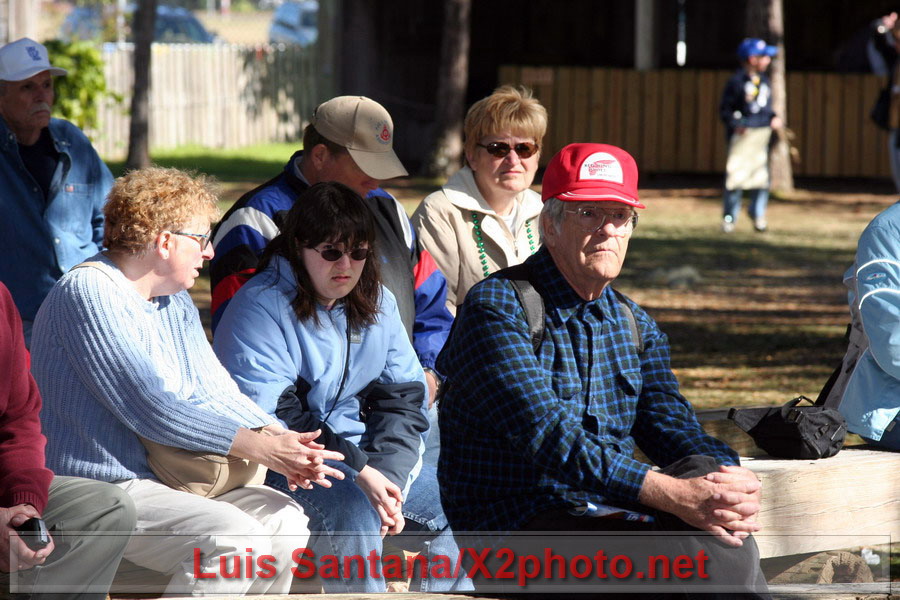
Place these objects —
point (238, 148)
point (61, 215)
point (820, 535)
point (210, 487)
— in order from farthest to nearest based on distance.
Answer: point (238, 148)
point (61, 215)
point (820, 535)
point (210, 487)

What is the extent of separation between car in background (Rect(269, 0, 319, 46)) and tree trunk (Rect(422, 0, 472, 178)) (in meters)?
19.5

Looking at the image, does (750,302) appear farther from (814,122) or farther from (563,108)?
(563,108)

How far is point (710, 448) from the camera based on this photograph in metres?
3.53

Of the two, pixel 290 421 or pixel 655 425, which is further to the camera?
pixel 290 421

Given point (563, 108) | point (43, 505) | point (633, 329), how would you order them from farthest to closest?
point (563, 108)
point (633, 329)
point (43, 505)

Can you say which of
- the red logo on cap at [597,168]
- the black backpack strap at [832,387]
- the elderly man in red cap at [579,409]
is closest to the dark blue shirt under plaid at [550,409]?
the elderly man in red cap at [579,409]

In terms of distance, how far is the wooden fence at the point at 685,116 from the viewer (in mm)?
17859

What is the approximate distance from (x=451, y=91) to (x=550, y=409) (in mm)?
14421

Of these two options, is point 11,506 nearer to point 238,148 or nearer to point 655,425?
point 655,425

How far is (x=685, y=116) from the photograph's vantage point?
18391 millimetres

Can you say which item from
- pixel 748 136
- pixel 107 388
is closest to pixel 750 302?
pixel 748 136

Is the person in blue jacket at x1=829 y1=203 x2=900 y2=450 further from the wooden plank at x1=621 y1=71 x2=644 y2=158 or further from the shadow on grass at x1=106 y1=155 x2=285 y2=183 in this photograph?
the wooden plank at x1=621 y1=71 x2=644 y2=158

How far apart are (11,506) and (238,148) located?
19.6 m

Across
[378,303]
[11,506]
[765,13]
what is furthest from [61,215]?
[765,13]
